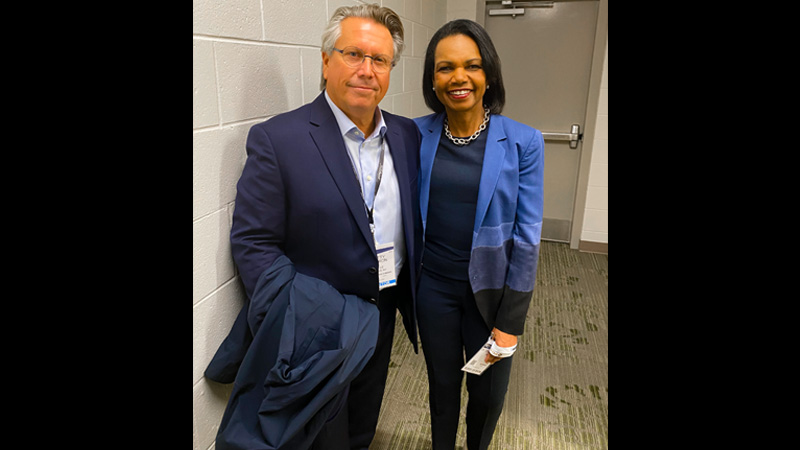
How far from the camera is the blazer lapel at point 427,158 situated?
1502mm

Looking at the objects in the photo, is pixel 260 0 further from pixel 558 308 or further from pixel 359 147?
pixel 558 308

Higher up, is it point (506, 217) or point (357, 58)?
point (357, 58)

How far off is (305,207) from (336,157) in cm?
16

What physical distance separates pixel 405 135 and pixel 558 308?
2.12 metres

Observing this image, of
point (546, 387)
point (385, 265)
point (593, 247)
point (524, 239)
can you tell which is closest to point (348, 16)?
point (385, 265)

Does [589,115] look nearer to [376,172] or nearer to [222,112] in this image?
[376,172]

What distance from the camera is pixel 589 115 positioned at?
3.81 metres

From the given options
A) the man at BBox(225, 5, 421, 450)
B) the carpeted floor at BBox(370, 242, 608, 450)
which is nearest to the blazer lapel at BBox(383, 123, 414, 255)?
the man at BBox(225, 5, 421, 450)

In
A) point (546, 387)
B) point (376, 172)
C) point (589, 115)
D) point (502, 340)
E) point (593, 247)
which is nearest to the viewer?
point (376, 172)

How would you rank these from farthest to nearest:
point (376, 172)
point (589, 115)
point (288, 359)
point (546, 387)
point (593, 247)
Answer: point (593, 247) < point (589, 115) < point (546, 387) < point (376, 172) < point (288, 359)

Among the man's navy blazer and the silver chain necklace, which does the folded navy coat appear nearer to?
the man's navy blazer

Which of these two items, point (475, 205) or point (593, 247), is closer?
point (475, 205)

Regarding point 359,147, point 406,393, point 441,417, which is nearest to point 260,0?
point 359,147

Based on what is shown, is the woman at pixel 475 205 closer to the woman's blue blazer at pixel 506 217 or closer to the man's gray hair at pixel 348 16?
the woman's blue blazer at pixel 506 217
